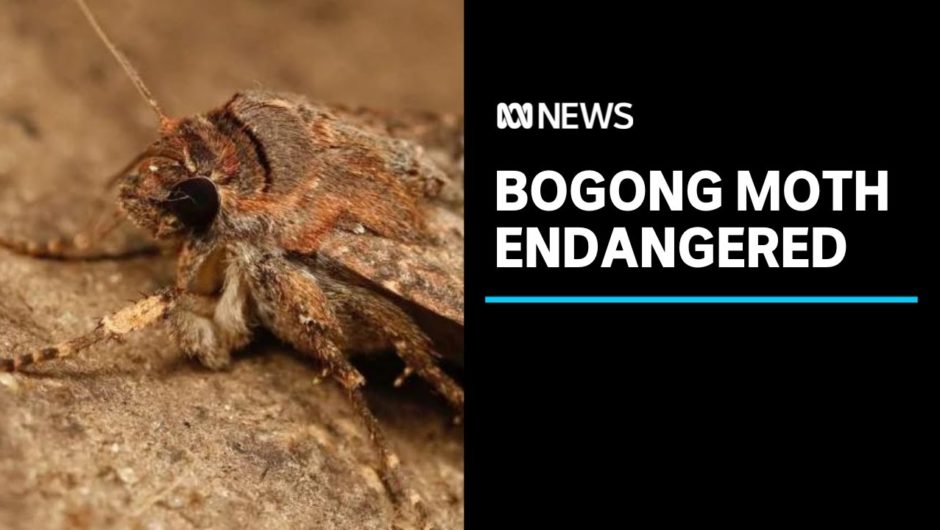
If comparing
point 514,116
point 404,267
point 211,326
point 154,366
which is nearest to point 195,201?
point 211,326

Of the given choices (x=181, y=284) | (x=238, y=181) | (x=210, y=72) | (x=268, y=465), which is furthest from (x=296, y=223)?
(x=210, y=72)

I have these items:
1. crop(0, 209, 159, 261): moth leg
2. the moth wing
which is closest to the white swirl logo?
the moth wing

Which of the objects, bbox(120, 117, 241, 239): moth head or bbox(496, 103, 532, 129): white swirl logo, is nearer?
bbox(120, 117, 241, 239): moth head

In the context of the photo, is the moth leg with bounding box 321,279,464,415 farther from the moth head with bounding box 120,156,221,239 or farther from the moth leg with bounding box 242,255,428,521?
the moth head with bounding box 120,156,221,239

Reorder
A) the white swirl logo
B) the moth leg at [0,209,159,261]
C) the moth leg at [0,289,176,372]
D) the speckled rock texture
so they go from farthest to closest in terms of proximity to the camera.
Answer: the white swirl logo < the moth leg at [0,209,159,261] < the moth leg at [0,289,176,372] < the speckled rock texture

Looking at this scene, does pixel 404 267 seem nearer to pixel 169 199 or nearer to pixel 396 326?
pixel 396 326

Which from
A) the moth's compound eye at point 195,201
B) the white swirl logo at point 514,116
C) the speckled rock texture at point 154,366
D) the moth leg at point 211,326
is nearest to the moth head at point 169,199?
the moth's compound eye at point 195,201
